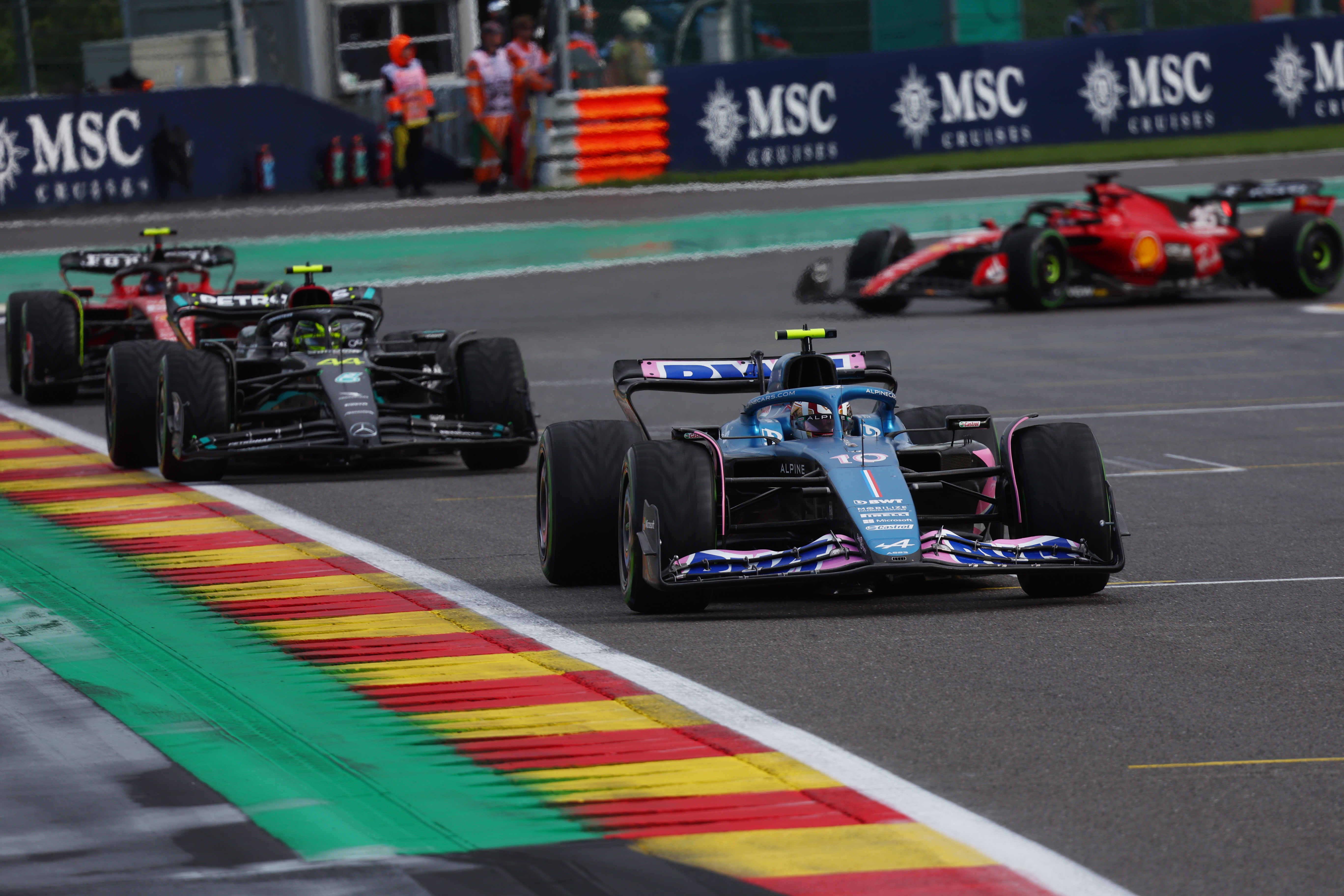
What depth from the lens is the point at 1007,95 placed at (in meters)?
37.3

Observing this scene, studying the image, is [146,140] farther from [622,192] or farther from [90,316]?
[90,316]

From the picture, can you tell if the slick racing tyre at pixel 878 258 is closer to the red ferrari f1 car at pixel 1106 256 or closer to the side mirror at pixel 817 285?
the red ferrari f1 car at pixel 1106 256

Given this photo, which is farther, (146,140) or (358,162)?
(358,162)

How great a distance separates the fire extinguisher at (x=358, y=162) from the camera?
36.1 metres

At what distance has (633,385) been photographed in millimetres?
9500

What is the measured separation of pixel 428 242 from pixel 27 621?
2186 cm

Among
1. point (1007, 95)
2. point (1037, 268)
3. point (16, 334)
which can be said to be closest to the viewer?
point (16, 334)

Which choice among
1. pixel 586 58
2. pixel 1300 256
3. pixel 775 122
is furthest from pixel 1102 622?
pixel 775 122

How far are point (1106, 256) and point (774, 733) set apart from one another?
1743cm

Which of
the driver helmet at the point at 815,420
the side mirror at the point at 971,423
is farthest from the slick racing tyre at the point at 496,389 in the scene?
the driver helmet at the point at 815,420

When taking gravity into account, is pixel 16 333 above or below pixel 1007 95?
below

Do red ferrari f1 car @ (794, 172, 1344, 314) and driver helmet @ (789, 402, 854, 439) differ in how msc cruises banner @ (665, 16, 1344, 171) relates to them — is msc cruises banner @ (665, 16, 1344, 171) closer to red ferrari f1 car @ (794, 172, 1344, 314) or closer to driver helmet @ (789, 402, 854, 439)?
red ferrari f1 car @ (794, 172, 1344, 314)

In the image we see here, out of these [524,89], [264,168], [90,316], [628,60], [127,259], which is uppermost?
[628,60]

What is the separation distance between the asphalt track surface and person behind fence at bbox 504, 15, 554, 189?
47.9 ft
